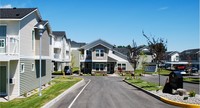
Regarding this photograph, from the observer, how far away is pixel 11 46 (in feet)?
69.8

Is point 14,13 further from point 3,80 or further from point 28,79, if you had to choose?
point 28,79

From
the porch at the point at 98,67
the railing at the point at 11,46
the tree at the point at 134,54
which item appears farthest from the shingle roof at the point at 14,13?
the porch at the point at 98,67

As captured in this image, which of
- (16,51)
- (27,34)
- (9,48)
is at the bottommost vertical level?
(16,51)

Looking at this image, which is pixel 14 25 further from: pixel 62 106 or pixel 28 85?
pixel 62 106

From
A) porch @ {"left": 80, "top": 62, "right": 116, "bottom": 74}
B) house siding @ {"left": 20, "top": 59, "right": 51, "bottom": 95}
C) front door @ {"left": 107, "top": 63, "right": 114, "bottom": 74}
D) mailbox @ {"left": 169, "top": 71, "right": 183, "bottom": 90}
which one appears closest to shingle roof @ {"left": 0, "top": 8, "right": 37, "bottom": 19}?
house siding @ {"left": 20, "top": 59, "right": 51, "bottom": 95}

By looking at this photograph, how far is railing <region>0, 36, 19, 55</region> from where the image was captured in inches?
809

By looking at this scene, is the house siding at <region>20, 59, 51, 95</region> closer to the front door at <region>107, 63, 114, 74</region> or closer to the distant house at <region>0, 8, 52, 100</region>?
the distant house at <region>0, 8, 52, 100</region>

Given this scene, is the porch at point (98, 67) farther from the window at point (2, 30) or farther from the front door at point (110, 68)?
the window at point (2, 30)

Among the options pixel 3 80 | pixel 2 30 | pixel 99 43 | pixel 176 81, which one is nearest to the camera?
pixel 176 81

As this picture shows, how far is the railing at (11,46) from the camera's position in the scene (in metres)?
20.5

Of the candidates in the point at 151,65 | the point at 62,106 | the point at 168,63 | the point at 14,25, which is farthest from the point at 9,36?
the point at 168,63

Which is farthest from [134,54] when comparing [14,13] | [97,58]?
[14,13]

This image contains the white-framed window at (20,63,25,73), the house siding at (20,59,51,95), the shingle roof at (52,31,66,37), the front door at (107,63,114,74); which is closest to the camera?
the white-framed window at (20,63,25,73)

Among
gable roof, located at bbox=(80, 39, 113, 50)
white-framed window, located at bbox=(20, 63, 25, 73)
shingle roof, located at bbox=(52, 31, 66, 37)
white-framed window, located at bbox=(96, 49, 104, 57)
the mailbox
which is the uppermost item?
shingle roof, located at bbox=(52, 31, 66, 37)
